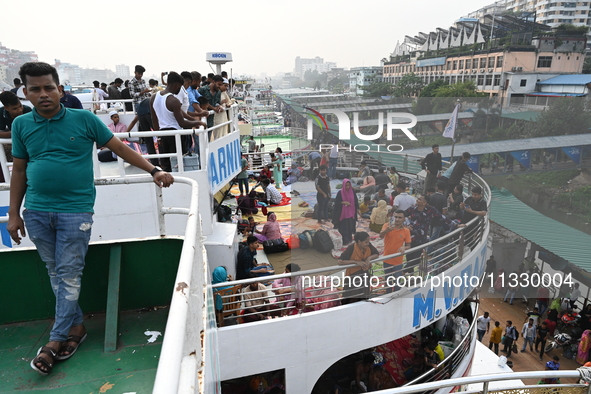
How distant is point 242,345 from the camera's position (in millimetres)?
5262

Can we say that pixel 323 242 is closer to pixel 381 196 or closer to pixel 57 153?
pixel 381 196

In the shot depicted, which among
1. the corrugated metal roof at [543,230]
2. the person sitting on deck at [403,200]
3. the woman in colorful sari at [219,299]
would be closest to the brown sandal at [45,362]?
the woman in colorful sari at [219,299]

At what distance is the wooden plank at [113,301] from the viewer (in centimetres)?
242

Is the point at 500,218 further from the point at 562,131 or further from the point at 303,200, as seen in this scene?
the point at 303,200

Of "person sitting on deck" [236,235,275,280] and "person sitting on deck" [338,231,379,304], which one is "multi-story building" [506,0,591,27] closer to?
"person sitting on deck" [338,231,379,304]

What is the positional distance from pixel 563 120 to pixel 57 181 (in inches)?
335

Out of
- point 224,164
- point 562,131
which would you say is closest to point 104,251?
point 224,164

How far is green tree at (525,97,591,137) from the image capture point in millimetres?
6961

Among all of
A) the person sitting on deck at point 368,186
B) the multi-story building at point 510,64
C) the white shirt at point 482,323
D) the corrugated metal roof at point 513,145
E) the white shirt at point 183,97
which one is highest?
the multi-story building at point 510,64

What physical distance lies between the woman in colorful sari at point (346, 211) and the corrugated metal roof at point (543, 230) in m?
4.11

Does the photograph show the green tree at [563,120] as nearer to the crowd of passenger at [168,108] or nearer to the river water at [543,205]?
the river water at [543,205]

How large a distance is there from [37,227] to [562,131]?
867 cm

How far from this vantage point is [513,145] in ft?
22.3

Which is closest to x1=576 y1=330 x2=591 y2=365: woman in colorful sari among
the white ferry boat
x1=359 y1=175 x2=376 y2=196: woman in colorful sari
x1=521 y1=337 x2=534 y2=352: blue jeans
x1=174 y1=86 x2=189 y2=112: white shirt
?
x1=521 y1=337 x2=534 y2=352: blue jeans
